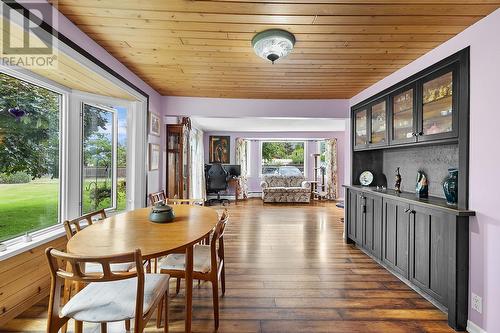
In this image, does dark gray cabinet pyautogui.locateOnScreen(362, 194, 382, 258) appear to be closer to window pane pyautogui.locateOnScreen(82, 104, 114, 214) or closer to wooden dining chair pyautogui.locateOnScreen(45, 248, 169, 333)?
wooden dining chair pyautogui.locateOnScreen(45, 248, 169, 333)

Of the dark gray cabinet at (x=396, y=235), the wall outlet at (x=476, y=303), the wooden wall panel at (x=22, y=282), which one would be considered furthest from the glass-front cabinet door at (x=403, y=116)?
the wooden wall panel at (x=22, y=282)

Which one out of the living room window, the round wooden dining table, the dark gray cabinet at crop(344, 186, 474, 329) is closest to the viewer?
the round wooden dining table

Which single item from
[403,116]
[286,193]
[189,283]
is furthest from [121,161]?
[286,193]

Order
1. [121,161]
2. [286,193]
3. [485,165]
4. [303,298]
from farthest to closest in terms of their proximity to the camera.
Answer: [286,193], [121,161], [303,298], [485,165]

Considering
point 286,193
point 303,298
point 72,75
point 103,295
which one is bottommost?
point 303,298

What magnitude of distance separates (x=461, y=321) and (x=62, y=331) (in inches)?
115

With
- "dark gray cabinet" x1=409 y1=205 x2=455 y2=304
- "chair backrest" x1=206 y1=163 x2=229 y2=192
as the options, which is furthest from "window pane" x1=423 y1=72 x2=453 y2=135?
"chair backrest" x1=206 y1=163 x2=229 y2=192

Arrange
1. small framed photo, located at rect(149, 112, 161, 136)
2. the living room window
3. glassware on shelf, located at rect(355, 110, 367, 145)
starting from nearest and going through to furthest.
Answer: small framed photo, located at rect(149, 112, 161, 136) < glassware on shelf, located at rect(355, 110, 367, 145) < the living room window

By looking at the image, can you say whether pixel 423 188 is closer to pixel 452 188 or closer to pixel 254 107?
pixel 452 188

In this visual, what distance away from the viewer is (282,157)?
8625 millimetres

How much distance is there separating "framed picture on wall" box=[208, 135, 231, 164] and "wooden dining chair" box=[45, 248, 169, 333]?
692 cm

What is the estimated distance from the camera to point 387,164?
339cm

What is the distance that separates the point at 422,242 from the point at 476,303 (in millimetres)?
526

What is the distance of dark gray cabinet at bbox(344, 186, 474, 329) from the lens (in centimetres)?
182
